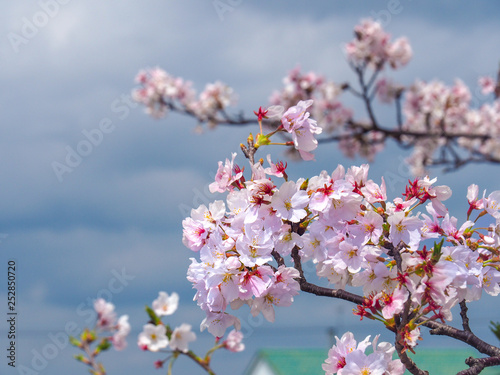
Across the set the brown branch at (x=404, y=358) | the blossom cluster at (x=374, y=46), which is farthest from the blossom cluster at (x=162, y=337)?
the blossom cluster at (x=374, y=46)

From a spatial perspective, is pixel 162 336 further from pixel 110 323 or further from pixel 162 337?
pixel 110 323

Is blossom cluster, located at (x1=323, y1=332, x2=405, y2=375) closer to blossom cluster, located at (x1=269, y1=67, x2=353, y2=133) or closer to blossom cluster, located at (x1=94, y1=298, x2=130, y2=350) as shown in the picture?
blossom cluster, located at (x1=94, y1=298, x2=130, y2=350)

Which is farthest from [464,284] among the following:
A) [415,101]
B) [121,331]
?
[415,101]

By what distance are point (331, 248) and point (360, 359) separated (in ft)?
1.27

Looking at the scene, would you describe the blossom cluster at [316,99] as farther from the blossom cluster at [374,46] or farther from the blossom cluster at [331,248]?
the blossom cluster at [331,248]

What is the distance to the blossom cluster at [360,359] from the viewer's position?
174 centimetres

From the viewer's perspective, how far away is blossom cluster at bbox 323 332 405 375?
5.69 ft

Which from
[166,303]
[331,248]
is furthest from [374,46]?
[331,248]

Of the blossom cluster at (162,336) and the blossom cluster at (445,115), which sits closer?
the blossom cluster at (162,336)

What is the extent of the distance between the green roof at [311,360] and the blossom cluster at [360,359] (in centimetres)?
592

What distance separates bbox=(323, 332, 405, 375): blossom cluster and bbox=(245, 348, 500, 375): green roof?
5921 mm

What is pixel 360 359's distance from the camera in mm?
1754

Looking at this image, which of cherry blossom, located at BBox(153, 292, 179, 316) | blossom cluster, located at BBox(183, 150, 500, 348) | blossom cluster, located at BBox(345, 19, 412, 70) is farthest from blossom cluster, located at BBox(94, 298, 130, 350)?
blossom cluster, located at BBox(345, 19, 412, 70)

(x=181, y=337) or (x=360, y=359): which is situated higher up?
(x=360, y=359)
